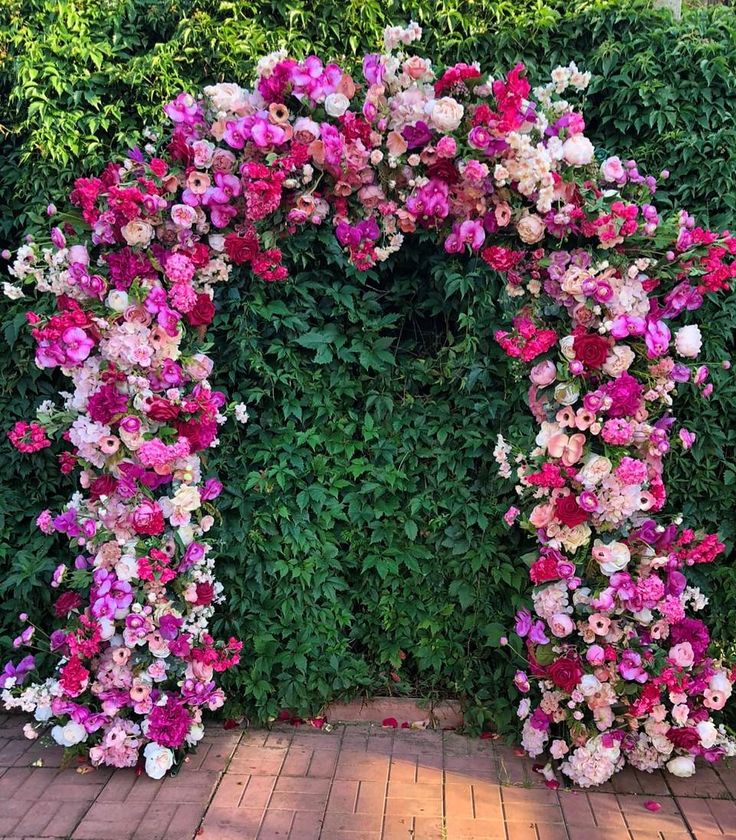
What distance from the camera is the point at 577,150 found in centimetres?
265

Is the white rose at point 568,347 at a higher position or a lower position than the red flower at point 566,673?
higher

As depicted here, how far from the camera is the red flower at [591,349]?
2.66 m

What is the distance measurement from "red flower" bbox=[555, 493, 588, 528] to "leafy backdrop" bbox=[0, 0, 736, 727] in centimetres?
36

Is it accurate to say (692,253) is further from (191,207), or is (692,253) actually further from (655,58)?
(191,207)

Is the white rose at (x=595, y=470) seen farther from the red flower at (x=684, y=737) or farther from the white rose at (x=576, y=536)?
the red flower at (x=684, y=737)

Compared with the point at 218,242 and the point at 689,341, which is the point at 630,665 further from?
the point at 218,242

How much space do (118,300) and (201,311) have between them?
0.30 m

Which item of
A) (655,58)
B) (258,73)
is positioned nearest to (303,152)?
(258,73)

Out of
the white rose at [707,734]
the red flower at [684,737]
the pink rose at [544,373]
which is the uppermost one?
the pink rose at [544,373]

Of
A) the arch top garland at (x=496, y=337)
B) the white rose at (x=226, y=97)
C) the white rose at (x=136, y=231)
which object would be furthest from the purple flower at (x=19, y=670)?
the white rose at (x=226, y=97)

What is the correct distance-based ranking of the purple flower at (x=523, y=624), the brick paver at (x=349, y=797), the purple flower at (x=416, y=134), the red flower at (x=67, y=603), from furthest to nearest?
the red flower at (x=67, y=603), the purple flower at (x=523, y=624), the purple flower at (x=416, y=134), the brick paver at (x=349, y=797)

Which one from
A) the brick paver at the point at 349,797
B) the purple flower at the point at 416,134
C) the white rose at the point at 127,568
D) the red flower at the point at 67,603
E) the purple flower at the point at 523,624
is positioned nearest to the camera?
the brick paver at the point at 349,797

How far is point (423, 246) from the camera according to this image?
3102mm

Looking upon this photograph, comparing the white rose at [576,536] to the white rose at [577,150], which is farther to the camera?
the white rose at [576,536]
